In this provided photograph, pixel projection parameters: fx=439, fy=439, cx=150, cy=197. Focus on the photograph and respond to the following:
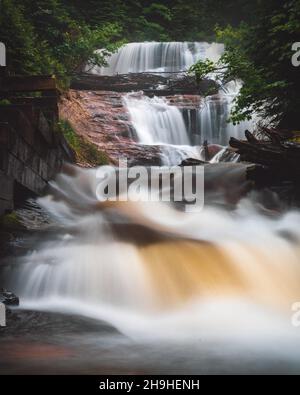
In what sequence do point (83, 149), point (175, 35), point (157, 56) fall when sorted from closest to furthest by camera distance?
1. point (83, 149)
2. point (157, 56)
3. point (175, 35)

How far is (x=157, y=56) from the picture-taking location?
2638cm

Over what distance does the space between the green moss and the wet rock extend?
26.4 ft

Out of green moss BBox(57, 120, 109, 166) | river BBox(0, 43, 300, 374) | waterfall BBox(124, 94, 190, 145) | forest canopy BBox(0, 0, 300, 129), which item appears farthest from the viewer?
waterfall BBox(124, 94, 190, 145)

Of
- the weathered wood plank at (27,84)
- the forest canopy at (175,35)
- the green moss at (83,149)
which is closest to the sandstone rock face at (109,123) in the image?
the green moss at (83,149)

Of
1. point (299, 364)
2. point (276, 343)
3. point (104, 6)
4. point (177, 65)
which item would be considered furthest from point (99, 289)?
point (104, 6)

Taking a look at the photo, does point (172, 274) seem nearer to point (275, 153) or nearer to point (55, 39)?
point (275, 153)

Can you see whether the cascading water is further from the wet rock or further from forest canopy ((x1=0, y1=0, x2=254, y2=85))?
the wet rock

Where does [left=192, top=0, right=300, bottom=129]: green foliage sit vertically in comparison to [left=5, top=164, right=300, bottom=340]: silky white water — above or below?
above

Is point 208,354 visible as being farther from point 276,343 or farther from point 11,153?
point 11,153

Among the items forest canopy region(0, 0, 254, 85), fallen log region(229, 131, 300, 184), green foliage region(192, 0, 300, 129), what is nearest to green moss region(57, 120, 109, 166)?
forest canopy region(0, 0, 254, 85)

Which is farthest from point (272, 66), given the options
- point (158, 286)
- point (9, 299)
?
point (9, 299)

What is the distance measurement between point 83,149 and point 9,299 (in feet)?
29.9

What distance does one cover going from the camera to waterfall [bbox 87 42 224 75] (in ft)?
83.4

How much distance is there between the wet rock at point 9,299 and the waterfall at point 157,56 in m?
21.2
